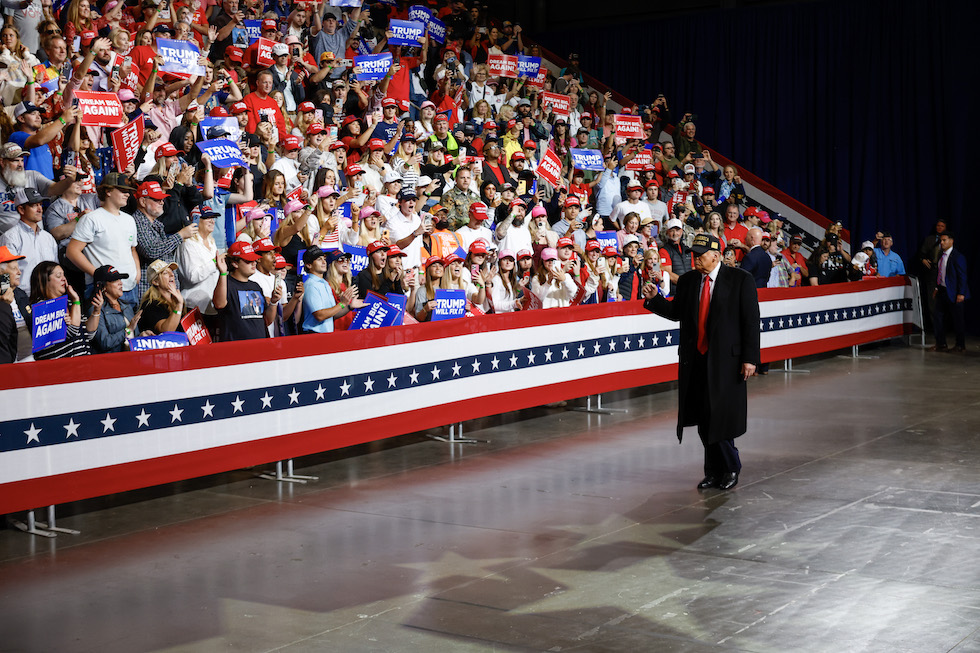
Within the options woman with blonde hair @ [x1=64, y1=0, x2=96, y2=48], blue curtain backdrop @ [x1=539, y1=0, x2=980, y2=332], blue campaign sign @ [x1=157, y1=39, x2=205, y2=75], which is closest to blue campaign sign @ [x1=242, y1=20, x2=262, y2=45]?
blue campaign sign @ [x1=157, y1=39, x2=205, y2=75]

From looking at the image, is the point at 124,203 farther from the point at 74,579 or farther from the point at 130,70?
the point at 74,579

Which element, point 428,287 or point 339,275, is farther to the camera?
point 428,287

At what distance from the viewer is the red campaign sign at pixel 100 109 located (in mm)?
11969

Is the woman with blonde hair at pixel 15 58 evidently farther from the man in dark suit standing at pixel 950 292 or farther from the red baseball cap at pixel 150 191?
the man in dark suit standing at pixel 950 292

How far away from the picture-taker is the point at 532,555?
7.55 m

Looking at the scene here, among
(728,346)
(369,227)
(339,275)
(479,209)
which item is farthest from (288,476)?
(479,209)

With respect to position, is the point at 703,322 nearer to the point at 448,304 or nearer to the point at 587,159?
the point at 448,304

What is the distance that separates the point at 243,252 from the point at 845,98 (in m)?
20.0

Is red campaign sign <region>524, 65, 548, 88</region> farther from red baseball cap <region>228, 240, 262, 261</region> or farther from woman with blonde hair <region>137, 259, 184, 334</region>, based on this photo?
woman with blonde hair <region>137, 259, 184, 334</region>

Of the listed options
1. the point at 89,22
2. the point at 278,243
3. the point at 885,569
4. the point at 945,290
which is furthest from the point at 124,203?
the point at 945,290

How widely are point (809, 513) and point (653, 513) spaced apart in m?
1.20

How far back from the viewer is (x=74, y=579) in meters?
7.07

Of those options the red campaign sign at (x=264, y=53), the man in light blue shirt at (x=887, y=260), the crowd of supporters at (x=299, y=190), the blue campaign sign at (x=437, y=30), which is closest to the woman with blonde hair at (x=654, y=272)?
the crowd of supporters at (x=299, y=190)

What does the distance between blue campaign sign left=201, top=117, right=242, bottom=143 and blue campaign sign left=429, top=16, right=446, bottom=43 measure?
26.7 feet
